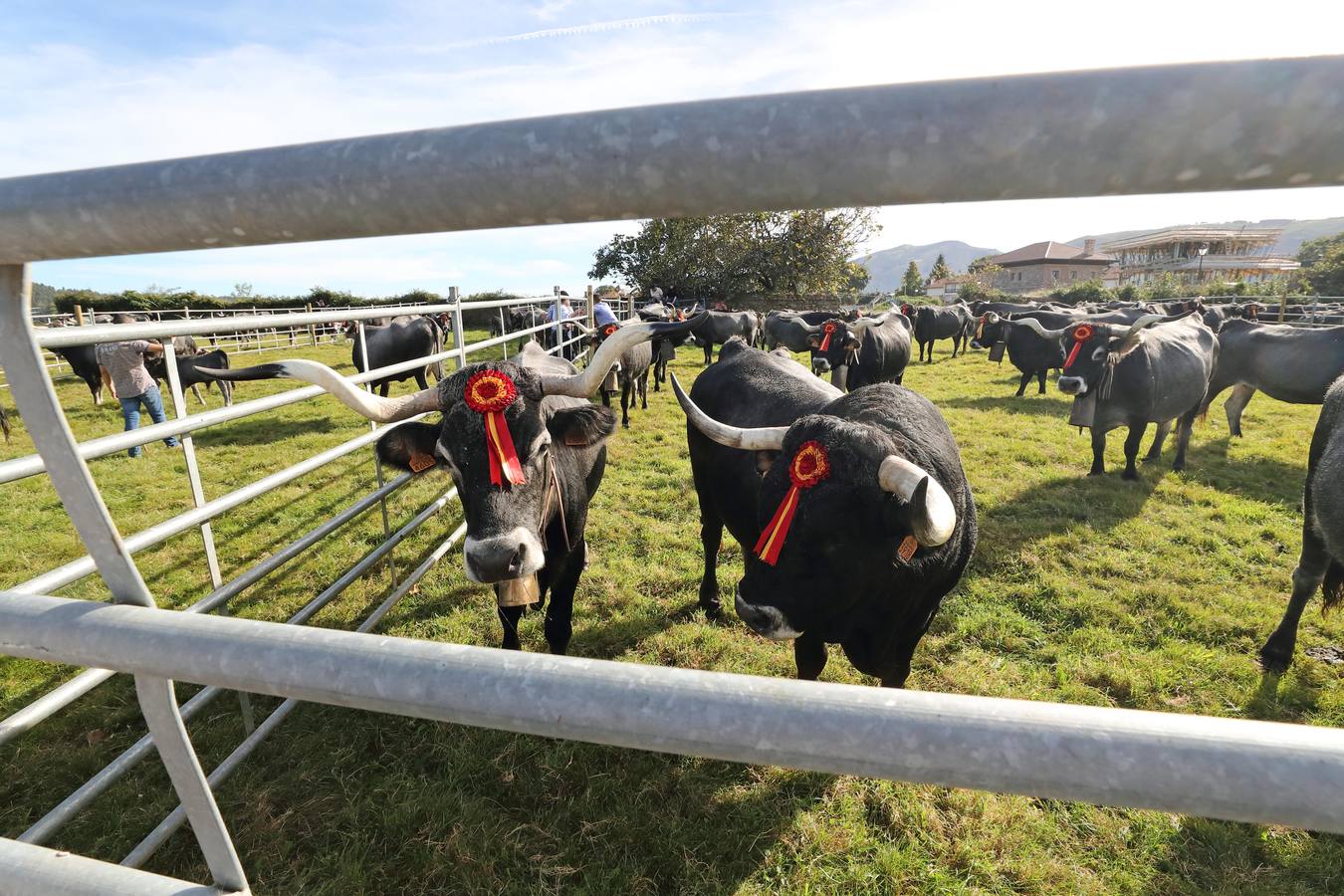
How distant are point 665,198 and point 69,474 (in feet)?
2.82

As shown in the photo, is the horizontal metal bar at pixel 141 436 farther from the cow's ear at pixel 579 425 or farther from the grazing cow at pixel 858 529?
the grazing cow at pixel 858 529

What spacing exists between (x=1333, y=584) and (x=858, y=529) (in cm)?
373

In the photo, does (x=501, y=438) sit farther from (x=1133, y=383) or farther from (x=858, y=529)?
(x=1133, y=383)

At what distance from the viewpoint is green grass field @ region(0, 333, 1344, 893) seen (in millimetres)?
2479

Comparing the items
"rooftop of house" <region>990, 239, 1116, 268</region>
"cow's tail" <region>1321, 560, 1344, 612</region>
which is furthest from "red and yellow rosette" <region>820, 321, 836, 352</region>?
"rooftop of house" <region>990, 239, 1116, 268</region>

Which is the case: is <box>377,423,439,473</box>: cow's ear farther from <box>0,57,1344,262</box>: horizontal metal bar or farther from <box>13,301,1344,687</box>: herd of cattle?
<box>0,57,1344,262</box>: horizontal metal bar

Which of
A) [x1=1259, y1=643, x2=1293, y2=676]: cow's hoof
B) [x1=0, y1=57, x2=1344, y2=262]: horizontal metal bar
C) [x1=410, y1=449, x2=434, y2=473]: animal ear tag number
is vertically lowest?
[x1=1259, y1=643, x2=1293, y2=676]: cow's hoof

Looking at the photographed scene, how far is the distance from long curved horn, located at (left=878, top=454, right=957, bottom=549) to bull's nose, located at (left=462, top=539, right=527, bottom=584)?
5.06ft

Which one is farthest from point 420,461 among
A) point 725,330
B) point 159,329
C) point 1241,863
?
point 725,330

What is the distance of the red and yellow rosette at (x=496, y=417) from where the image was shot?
260 cm

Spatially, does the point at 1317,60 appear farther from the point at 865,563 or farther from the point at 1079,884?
the point at 1079,884

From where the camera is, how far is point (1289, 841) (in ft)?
8.32

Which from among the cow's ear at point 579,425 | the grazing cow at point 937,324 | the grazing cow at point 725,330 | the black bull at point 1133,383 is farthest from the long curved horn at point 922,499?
the grazing cow at point 937,324

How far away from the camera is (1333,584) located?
3.65 m
